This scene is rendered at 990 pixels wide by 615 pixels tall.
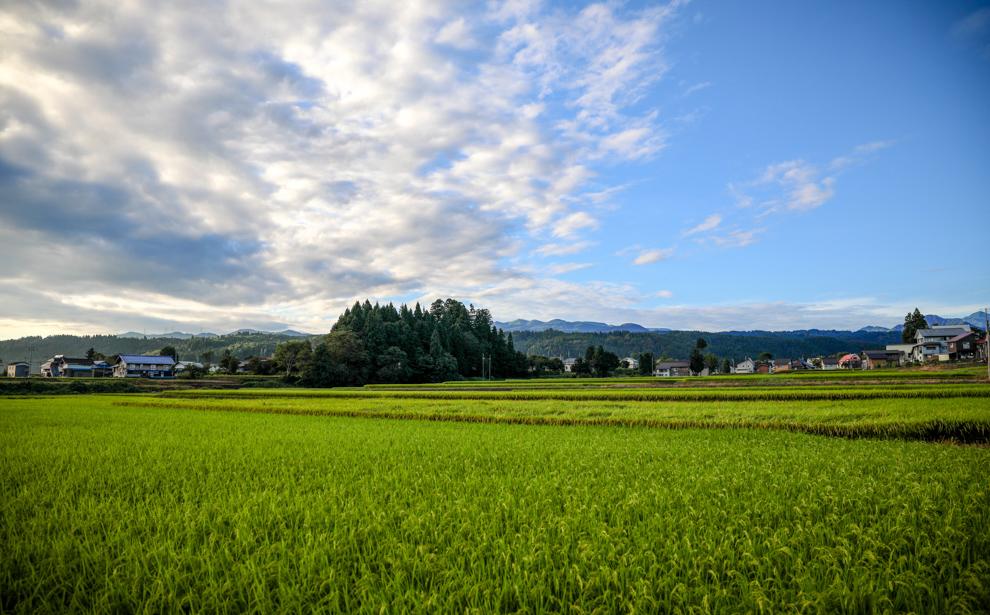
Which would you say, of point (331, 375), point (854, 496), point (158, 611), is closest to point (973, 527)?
point (854, 496)

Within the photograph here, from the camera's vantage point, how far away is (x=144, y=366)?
11575 centimetres

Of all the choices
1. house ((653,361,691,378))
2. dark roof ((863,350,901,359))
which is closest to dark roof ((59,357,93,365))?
house ((653,361,691,378))

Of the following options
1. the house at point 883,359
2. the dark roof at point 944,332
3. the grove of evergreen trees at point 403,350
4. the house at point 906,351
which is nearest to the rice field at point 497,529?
the grove of evergreen trees at point 403,350

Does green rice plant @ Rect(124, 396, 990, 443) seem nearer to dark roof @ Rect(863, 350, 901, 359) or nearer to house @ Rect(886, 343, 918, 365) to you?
house @ Rect(886, 343, 918, 365)

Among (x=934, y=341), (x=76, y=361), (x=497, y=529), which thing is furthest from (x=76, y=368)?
(x=934, y=341)

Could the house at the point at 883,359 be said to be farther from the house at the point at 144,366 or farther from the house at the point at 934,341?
the house at the point at 144,366

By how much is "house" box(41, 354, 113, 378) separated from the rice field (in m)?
137

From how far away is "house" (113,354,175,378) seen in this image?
114 meters

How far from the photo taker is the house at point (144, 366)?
114250 mm

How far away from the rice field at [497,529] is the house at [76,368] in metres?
137

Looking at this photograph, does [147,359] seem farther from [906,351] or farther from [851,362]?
[851,362]

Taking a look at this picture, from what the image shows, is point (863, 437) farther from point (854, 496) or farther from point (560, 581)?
point (560, 581)

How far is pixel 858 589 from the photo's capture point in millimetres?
4078

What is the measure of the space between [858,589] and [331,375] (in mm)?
80456
